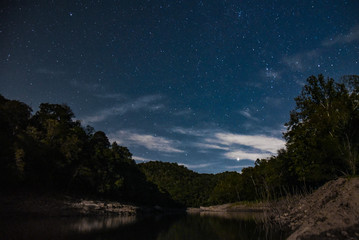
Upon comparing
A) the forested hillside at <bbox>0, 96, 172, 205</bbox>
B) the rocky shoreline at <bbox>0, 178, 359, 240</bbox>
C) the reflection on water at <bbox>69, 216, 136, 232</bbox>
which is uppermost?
the forested hillside at <bbox>0, 96, 172, 205</bbox>

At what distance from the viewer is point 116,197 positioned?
76.7 metres

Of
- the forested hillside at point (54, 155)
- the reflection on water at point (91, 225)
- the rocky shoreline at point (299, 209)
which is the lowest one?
the reflection on water at point (91, 225)

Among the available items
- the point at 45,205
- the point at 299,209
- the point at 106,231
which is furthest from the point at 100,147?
the point at 299,209

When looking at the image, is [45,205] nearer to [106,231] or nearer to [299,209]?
[106,231]

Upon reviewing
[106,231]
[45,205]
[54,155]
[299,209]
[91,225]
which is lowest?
[91,225]

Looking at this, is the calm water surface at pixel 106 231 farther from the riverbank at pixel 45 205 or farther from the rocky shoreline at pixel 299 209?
the riverbank at pixel 45 205

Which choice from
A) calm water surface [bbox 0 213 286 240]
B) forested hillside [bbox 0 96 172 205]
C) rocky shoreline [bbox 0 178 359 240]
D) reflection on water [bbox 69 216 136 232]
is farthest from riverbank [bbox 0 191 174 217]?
reflection on water [bbox 69 216 136 232]

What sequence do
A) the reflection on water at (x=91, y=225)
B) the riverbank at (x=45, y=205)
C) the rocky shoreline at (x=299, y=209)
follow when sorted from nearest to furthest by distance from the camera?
the rocky shoreline at (x=299, y=209)
the reflection on water at (x=91, y=225)
the riverbank at (x=45, y=205)

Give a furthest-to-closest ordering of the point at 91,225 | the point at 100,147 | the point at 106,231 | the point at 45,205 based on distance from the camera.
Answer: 1. the point at 100,147
2. the point at 45,205
3. the point at 91,225
4. the point at 106,231

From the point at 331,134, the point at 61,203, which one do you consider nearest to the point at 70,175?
the point at 61,203

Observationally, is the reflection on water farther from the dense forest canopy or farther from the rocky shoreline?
the dense forest canopy

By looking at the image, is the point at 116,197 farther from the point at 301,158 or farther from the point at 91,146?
the point at 301,158

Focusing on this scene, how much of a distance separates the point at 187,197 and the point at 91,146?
12937 cm

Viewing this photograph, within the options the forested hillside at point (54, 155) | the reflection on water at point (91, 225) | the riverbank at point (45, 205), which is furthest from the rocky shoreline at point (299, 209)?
the reflection on water at point (91, 225)
